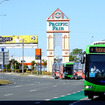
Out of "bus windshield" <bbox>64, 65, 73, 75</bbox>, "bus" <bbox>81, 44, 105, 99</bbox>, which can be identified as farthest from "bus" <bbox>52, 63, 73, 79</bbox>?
"bus" <bbox>81, 44, 105, 99</bbox>

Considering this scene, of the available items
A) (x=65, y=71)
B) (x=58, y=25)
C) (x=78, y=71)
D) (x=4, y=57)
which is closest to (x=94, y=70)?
(x=4, y=57)

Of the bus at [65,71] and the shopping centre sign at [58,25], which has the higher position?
the shopping centre sign at [58,25]

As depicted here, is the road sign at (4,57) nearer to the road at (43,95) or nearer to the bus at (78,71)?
the road at (43,95)

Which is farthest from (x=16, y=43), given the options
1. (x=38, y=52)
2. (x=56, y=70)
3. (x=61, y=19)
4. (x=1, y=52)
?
(x=1, y=52)

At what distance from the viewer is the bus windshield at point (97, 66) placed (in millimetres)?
23078

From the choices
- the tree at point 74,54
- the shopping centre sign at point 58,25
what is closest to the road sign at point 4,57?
the shopping centre sign at point 58,25

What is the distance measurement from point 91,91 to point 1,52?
33.0 metres

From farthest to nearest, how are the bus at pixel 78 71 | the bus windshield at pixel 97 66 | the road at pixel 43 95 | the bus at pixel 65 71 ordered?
the bus at pixel 65 71 → the bus at pixel 78 71 → the bus windshield at pixel 97 66 → the road at pixel 43 95

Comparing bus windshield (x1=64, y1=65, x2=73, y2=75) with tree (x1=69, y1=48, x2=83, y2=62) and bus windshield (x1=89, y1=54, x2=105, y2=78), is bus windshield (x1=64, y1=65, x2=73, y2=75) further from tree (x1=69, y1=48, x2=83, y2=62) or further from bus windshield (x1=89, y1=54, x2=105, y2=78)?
tree (x1=69, y1=48, x2=83, y2=62)

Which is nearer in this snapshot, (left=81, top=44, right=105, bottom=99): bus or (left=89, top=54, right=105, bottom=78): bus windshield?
(left=81, top=44, right=105, bottom=99): bus

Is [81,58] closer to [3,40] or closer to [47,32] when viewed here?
[47,32]

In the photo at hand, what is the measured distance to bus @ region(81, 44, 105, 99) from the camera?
74.8 ft

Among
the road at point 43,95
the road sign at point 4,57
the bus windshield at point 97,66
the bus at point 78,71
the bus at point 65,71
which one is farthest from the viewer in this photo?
the bus at point 65,71

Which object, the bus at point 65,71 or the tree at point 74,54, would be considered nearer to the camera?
the bus at point 65,71
